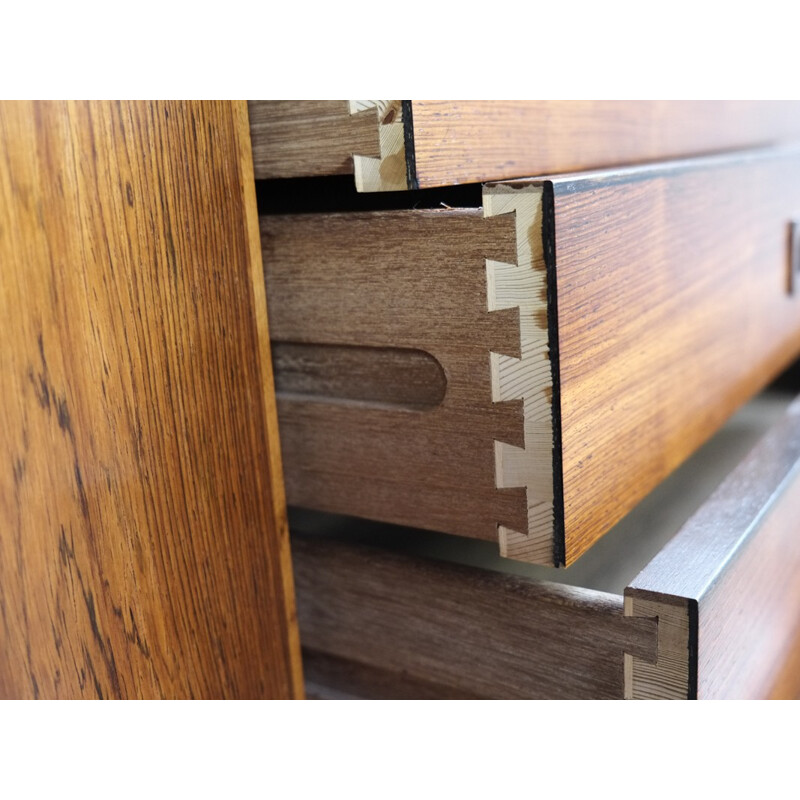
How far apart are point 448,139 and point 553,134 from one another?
13 centimetres

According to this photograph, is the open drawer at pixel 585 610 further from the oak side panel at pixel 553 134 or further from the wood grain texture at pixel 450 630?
the oak side panel at pixel 553 134

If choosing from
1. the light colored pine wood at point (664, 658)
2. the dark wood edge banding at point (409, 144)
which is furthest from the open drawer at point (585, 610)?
the dark wood edge banding at point (409, 144)

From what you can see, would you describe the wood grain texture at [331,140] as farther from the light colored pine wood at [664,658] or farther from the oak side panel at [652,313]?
the light colored pine wood at [664,658]

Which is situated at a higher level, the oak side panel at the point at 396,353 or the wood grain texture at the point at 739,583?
the oak side panel at the point at 396,353

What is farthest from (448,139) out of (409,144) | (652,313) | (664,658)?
(664,658)

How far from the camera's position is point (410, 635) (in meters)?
0.60

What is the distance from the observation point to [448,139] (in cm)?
50

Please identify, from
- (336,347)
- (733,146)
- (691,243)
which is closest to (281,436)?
(336,347)

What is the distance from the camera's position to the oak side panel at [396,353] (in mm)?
492

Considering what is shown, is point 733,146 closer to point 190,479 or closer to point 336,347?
point 336,347

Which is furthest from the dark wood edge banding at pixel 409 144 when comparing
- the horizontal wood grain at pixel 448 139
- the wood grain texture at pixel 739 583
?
the wood grain texture at pixel 739 583

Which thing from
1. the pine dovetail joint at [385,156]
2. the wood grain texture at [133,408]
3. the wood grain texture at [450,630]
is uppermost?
the pine dovetail joint at [385,156]

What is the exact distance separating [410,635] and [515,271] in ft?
Answer: 0.86

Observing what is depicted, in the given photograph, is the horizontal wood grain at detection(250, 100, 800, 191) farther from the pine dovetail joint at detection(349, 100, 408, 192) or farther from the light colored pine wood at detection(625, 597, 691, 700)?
the light colored pine wood at detection(625, 597, 691, 700)
